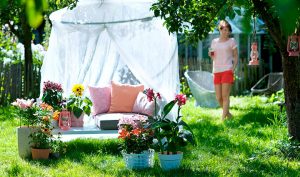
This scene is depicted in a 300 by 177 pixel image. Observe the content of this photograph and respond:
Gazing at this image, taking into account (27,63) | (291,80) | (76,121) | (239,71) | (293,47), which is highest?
(27,63)

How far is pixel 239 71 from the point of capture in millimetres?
15352

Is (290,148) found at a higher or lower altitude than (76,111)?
lower

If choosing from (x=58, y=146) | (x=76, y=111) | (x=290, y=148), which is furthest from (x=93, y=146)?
(x=290, y=148)

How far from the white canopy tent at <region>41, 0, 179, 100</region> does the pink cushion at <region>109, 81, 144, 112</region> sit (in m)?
0.27

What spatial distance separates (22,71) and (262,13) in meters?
8.20

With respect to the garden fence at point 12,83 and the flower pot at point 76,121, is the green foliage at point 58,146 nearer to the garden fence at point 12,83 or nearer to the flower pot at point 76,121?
the flower pot at point 76,121

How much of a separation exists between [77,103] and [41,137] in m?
1.41

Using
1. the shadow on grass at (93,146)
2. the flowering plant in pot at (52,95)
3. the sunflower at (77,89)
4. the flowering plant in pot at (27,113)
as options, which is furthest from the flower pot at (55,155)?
the sunflower at (77,89)

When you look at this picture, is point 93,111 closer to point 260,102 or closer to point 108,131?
point 108,131

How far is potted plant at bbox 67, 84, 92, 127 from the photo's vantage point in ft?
24.3

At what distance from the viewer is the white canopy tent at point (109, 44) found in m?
7.64

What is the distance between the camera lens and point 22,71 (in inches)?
499

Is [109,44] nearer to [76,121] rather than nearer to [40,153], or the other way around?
[76,121]

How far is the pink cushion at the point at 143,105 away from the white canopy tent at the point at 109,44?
0.24m
